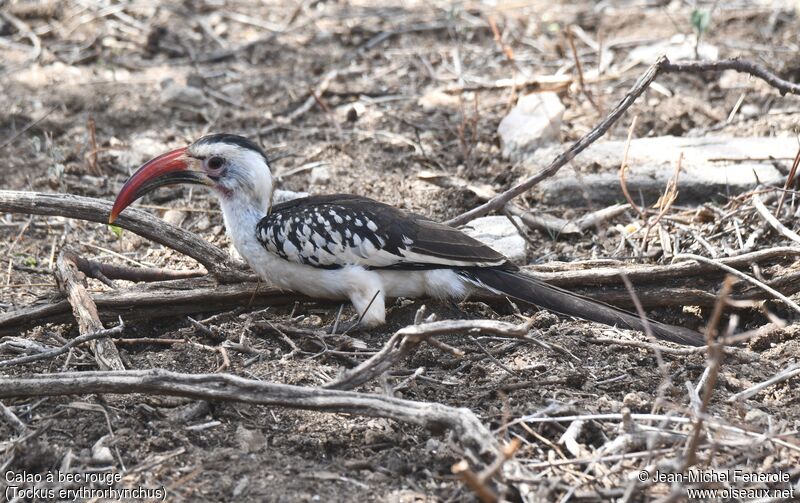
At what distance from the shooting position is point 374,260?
4105 mm

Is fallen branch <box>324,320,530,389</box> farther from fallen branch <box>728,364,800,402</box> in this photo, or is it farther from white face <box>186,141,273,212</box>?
white face <box>186,141,273,212</box>

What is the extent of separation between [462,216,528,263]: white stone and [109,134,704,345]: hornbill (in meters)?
0.55

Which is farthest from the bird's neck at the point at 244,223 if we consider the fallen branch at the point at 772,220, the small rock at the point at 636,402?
the fallen branch at the point at 772,220

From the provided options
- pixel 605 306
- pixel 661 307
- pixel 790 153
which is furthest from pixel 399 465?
pixel 790 153

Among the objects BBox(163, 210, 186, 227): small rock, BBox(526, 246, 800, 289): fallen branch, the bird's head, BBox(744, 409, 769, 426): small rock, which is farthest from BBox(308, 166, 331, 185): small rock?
BBox(744, 409, 769, 426): small rock

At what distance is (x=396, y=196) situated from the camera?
538 centimetres

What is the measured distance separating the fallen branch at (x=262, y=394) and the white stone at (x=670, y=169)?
251cm

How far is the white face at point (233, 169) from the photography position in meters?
4.40

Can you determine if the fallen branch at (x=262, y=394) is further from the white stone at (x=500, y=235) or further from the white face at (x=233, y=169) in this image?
the white stone at (x=500, y=235)

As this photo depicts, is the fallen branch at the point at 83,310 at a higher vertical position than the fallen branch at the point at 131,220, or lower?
lower

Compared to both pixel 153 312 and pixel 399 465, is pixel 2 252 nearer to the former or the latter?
pixel 153 312

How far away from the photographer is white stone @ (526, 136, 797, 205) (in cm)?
518

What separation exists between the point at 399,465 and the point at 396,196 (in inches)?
101

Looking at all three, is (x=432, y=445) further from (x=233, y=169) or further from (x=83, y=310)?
(x=233, y=169)
